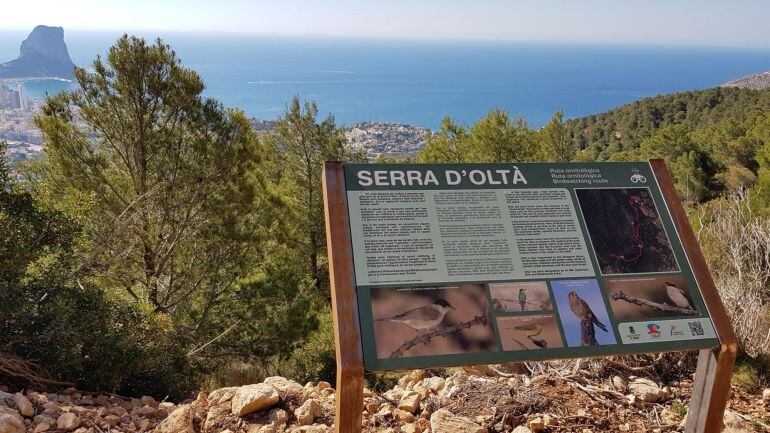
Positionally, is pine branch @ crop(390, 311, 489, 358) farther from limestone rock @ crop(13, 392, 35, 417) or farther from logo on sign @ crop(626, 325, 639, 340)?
limestone rock @ crop(13, 392, 35, 417)

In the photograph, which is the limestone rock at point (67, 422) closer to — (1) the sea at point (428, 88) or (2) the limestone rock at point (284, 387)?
(2) the limestone rock at point (284, 387)

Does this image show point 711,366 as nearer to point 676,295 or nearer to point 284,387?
point 676,295

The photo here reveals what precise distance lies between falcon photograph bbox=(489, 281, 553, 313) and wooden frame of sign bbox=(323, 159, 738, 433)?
657 mm

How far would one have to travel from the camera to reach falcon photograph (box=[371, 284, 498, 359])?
2.14 m

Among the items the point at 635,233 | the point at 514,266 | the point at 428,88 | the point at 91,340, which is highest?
the point at 428,88

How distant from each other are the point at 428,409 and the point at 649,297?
155 centimetres

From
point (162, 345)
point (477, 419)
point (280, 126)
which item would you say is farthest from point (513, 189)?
point (280, 126)

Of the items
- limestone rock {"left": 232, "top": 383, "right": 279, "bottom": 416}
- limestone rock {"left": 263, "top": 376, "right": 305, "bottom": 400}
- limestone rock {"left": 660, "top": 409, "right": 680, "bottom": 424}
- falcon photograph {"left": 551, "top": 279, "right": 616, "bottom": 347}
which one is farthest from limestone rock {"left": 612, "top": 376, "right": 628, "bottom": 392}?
limestone rock {"left": 232, "top": 383, "right": 279, "bottom": 416}

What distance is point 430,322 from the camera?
2.20 metres

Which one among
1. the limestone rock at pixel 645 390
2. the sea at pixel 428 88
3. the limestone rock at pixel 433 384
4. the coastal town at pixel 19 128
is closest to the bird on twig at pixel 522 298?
the limestone rock at pixel 433 384

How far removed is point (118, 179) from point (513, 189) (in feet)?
18.2

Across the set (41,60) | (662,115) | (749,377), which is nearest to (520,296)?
(749,377)

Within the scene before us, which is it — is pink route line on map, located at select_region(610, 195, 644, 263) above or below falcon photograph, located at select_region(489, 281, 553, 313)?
above

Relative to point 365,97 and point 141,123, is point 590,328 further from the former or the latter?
point 365,97
